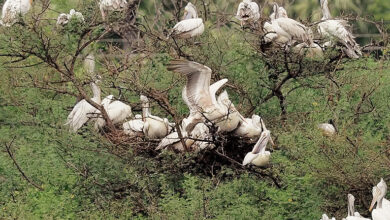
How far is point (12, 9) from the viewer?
11.9m

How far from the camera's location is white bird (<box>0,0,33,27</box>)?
35.8 ft

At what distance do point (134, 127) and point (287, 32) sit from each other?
56.9 inches

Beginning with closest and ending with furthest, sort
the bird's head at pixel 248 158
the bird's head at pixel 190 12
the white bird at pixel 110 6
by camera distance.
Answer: the bird's head at pixel 248 158 → the white bird at pixel 110 6 → the bird's head at pixel 190 12

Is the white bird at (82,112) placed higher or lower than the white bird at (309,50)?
lower

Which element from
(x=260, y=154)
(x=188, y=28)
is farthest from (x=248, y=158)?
(x=188, y=28)

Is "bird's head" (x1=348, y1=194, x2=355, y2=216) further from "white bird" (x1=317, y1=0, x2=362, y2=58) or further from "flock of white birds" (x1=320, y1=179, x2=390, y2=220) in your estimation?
"white bird" (x1=317, y1=0, x2=362, y2=58)

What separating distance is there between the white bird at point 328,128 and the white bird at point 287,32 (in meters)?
0.72

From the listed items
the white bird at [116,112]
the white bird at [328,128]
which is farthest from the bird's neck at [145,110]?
the white bird at [328,128]

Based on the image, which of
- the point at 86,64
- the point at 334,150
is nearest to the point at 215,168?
the point at 334,150

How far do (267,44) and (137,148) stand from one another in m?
1.47

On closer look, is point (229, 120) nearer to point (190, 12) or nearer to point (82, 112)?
point (82, 112)

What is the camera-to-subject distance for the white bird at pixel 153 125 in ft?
33.7

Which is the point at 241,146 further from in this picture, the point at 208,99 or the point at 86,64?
the point at 86,64

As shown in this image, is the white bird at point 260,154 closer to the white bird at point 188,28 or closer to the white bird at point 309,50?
the white bird at point 309,50
